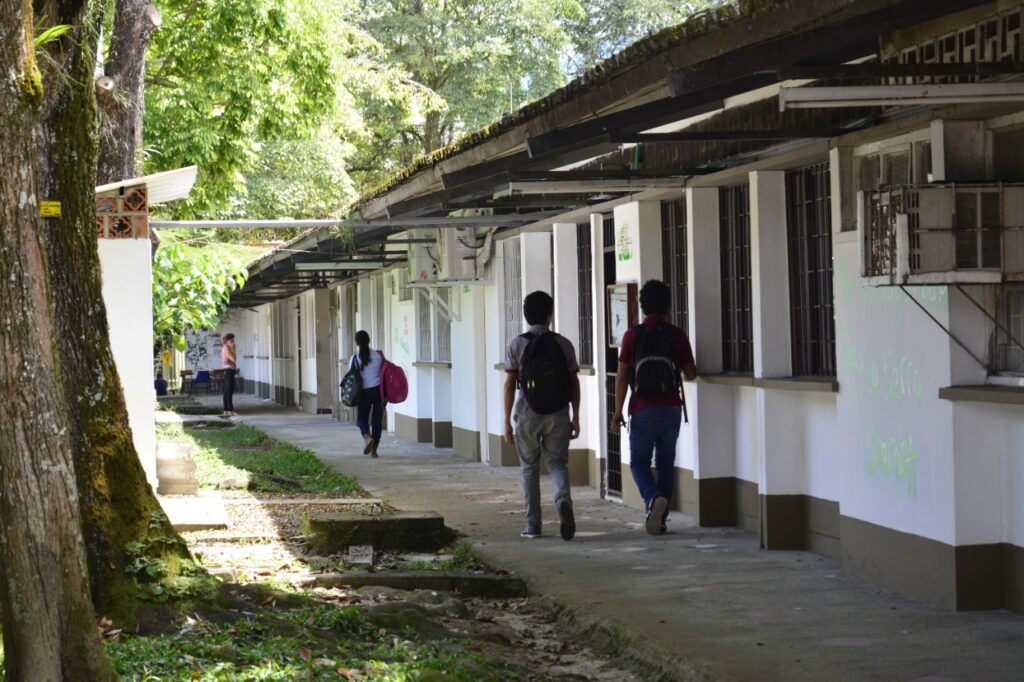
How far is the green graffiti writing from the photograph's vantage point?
8336 millimetres

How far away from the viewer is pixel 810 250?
10.5 meters

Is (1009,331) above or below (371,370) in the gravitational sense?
above

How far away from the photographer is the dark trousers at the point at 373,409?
19.6 metres

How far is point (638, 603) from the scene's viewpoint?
8680 millimetres

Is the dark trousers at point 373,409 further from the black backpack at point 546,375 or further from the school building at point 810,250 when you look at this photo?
the black backpack at point 546,375

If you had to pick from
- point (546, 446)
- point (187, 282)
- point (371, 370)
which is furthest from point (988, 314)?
point (371, 370)

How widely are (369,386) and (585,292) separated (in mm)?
5262

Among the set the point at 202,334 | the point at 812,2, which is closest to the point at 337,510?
the point at 812,2

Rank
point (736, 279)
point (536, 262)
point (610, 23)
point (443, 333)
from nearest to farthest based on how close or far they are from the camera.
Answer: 1. point (736, 279)
2. point (536, 262)
3. point (443, 333)
4. point (610, 23)

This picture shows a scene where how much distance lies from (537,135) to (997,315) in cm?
283

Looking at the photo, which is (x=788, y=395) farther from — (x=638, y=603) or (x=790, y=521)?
(x=638, y=603)

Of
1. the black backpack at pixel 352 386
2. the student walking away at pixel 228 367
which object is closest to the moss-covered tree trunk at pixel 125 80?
the black backpack at pixel 352 386

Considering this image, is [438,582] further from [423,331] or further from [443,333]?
[423,331]

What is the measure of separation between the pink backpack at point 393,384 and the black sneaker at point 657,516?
27.9ft
